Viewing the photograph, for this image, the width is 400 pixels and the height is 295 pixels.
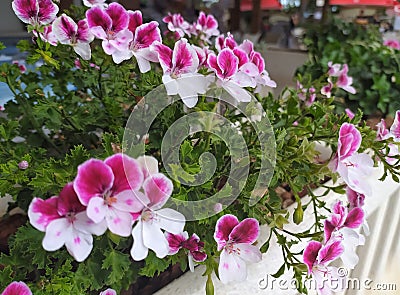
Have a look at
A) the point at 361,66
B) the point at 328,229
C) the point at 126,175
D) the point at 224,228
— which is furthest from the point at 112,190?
the point at 361,66

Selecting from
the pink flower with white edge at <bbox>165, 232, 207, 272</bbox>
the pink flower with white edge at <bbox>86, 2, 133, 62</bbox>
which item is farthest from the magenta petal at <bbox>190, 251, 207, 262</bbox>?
the pink flower with white edge at <bbox>86, 2, 133, 62</bbox>

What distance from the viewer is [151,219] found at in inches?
12.5

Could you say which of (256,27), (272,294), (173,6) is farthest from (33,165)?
(256,27)

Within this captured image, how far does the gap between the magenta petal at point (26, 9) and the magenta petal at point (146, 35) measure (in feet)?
0.41

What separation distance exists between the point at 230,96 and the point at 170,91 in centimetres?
8

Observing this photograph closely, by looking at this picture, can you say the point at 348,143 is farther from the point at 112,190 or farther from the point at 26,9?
the point at 26,9

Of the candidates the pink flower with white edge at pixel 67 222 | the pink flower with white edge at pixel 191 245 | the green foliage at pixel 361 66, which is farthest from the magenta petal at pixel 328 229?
the green foliage at pixel 361 66

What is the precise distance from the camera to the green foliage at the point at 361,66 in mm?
1186

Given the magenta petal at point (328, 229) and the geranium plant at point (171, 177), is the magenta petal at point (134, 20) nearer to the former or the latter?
the geranium plant at point (171, 177)

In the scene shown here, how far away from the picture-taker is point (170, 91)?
382mm

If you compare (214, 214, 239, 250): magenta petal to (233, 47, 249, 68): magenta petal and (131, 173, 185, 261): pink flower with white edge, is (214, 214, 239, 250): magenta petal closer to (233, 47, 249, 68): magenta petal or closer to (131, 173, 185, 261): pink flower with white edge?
(131, 173, 185, 261): pink flower with white edge

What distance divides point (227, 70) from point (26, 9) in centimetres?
23

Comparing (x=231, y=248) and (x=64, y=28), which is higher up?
(x=64, y=28)

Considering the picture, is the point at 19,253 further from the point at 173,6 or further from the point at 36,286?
the point at 173,6
